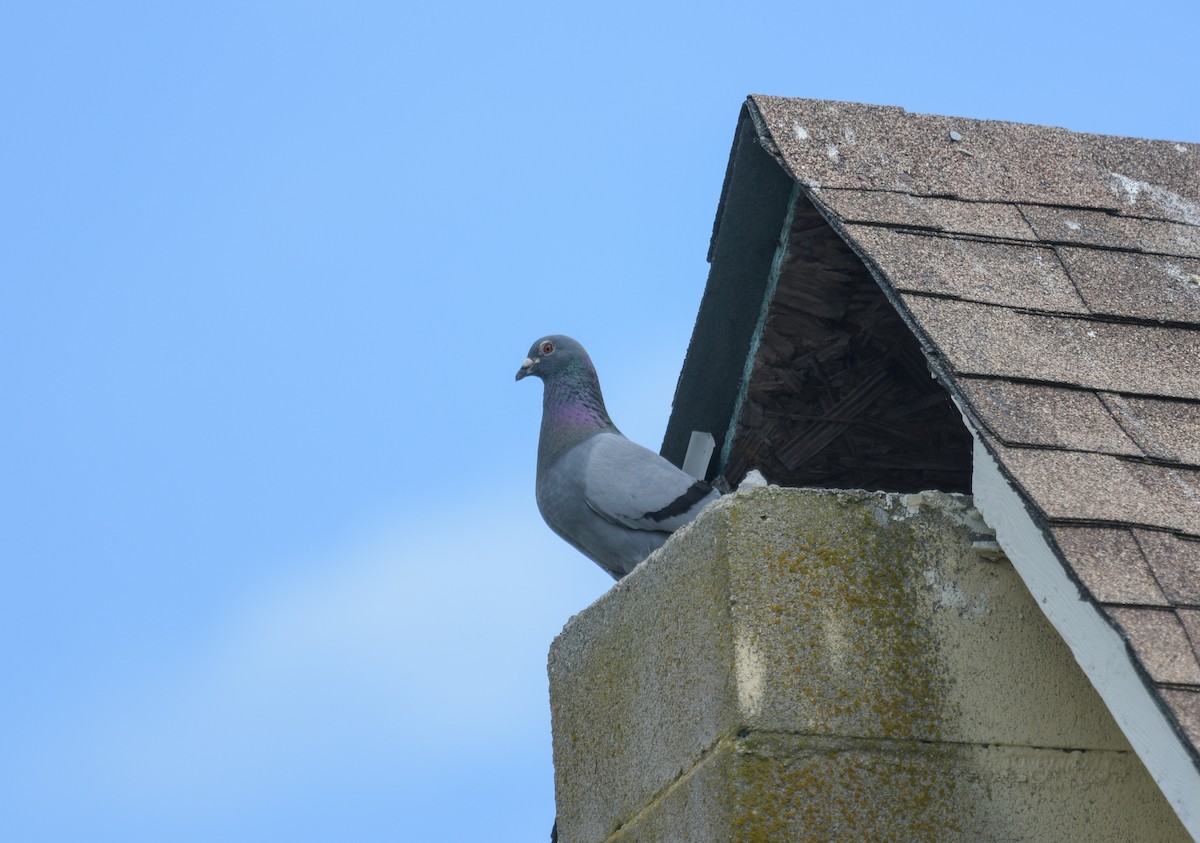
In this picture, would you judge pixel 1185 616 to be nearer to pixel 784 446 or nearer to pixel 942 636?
pixel 942 636

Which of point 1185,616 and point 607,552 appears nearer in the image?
point 1185,616

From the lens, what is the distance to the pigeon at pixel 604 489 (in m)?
4.20

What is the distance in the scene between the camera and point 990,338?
3.14m

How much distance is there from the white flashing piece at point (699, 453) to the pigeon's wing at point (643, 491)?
0.15 meters

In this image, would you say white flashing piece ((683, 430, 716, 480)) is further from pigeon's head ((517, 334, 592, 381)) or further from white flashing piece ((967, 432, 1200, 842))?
white flashing piece ((967, 432, 1200, 842))

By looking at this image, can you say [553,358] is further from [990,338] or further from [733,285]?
Result: [990,338]

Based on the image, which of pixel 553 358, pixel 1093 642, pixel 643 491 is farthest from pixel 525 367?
pixel 1093 642

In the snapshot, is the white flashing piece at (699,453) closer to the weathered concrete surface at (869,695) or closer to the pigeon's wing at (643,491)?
the pigeon's wing at (643,491)

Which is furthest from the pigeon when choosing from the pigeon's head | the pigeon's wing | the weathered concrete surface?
the weathered concrete surface

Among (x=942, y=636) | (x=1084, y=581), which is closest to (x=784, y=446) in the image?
(x=942, y=636)

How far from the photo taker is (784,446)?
422 centimetres

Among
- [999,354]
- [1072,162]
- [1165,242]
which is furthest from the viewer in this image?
[1072,162]

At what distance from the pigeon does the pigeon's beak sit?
0.25m

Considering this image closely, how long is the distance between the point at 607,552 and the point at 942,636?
137 centimetres
